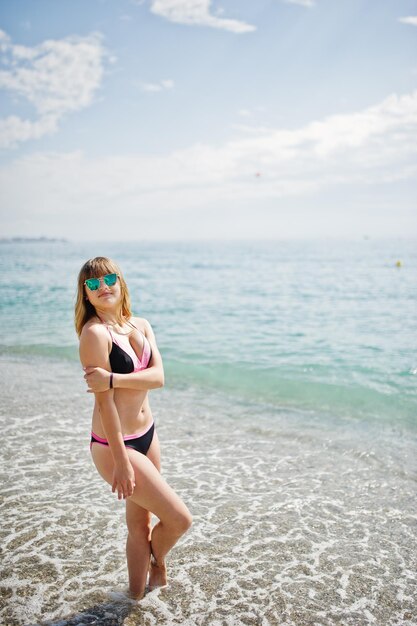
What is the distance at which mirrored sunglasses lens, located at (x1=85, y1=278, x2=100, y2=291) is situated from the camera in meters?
3.67

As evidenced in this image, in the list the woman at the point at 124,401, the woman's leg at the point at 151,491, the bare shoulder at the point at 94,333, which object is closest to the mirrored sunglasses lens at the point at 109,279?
the woman at the point at 124,401

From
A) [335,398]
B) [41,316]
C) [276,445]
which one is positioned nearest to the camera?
[276,445]

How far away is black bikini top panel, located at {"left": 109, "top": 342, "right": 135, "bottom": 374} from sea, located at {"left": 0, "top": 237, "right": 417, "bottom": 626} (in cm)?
222

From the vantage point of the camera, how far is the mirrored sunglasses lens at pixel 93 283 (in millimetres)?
3668

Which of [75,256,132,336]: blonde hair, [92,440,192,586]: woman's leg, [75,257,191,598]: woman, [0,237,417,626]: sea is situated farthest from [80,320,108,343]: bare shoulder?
[0,237,417,626]: sea

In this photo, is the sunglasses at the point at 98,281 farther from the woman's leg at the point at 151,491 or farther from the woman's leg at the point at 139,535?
the woman's leg at the point at 139,535

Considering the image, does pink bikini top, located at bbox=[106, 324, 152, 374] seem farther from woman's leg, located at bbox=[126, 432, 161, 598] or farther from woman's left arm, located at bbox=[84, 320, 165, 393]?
woman's leg, located at bbox=[126, 432, 161, 598]

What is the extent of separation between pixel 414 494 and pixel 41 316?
1971 cm

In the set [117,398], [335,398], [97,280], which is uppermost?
[97,280]

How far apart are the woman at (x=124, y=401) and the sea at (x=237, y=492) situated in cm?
111

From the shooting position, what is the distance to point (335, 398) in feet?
38.9

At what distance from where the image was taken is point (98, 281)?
145 inches

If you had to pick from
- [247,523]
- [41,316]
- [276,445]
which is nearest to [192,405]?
[276,445]

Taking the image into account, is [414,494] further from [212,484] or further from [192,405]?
[192,405]
